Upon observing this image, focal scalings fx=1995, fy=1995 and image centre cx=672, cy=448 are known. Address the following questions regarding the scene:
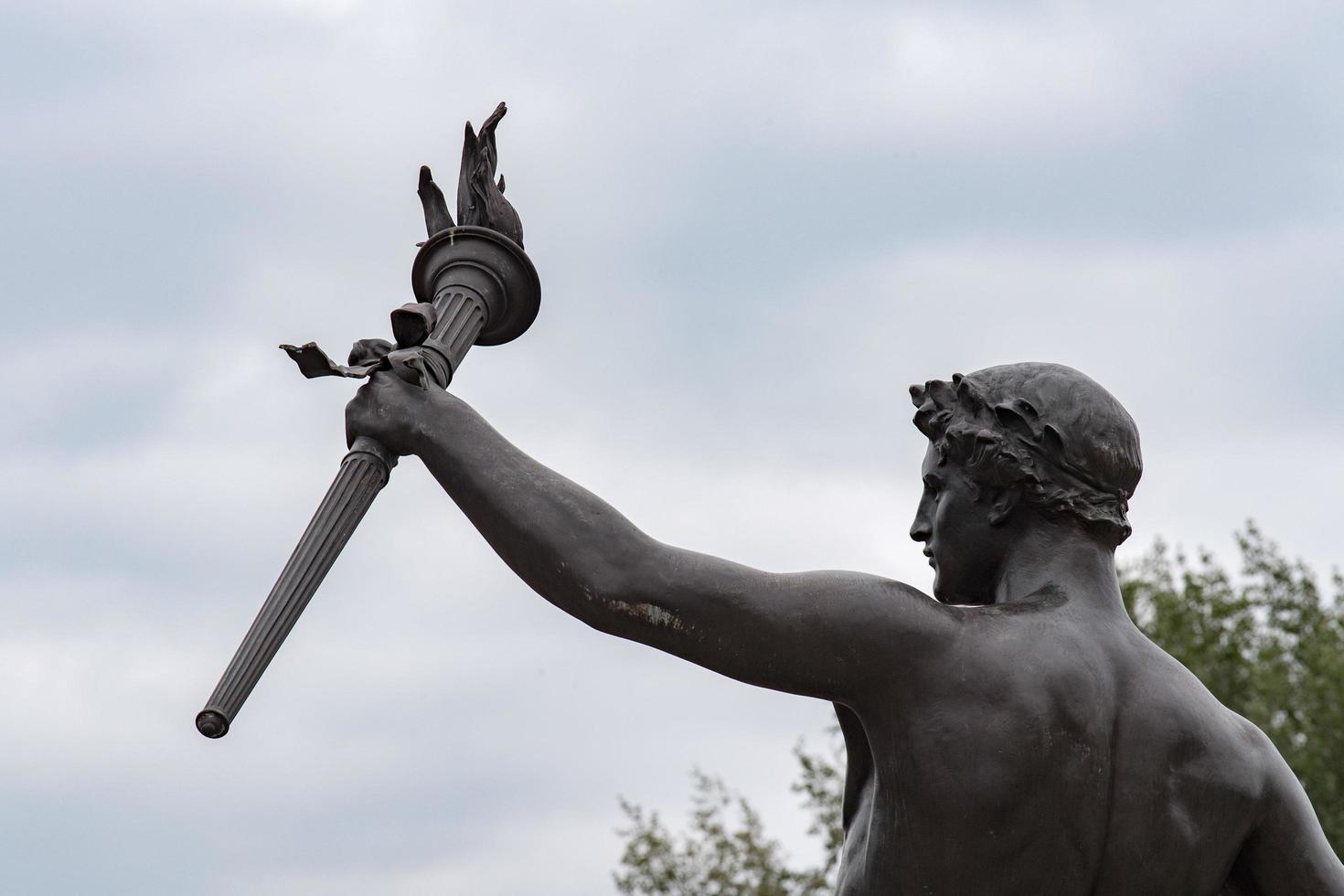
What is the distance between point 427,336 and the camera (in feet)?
14.7

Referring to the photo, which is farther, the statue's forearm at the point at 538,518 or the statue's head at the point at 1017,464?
the statue's head at the point at 1017,464

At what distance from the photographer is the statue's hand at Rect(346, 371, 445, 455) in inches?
167

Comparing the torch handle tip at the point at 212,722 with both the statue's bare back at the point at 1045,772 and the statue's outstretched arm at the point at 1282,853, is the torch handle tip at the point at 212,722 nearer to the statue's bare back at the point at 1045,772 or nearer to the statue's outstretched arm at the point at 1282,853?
the statue's bare back at the point at 1045,772

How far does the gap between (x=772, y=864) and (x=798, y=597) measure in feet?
97.0

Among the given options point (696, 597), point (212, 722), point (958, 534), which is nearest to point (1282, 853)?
point (958, 534)

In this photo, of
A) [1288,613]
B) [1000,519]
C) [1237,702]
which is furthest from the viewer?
[1288,613]

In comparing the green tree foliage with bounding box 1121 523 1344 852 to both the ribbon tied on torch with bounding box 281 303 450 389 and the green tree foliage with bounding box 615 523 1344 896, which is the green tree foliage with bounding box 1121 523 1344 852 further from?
the ribbon tied on torch with bounding box 281 303 450 389

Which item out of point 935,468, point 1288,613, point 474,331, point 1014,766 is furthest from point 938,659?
point 1288,613

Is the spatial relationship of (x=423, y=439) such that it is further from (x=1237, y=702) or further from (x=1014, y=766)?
(x=1237, y=702)

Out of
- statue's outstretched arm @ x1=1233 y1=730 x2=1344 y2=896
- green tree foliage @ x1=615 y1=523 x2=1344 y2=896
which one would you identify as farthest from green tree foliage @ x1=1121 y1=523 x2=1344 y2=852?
statue's outstretched arm @ x1=1233 y1=730 x2=1344 y2=896

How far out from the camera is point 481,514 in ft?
13.6

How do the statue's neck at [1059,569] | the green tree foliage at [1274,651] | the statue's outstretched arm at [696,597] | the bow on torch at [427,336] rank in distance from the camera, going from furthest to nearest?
the green tree foliage at [1274,651]
the statue's neck at [1059,569]
the bow on torch at [427,336]
the statue's outstretched arm at [696,597]

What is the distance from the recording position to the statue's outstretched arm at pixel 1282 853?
14.6ft

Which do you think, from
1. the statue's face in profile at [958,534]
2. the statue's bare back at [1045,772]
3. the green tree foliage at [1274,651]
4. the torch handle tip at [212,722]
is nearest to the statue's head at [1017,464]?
the statue's face in profile at [958,534]
